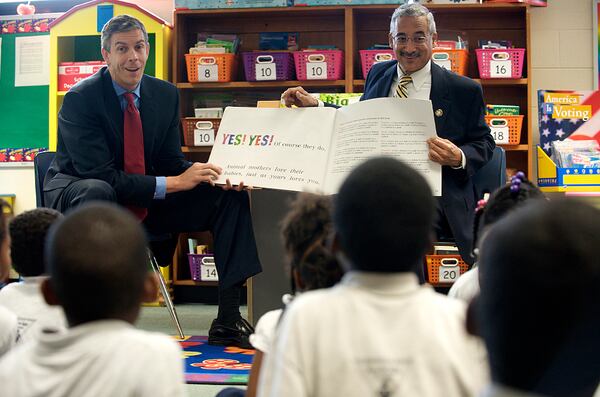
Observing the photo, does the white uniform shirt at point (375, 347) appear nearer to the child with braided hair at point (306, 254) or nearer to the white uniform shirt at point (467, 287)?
the child with braided hair at point (306, 254)

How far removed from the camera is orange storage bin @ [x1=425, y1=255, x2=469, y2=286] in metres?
4.02

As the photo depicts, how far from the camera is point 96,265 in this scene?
918 mm

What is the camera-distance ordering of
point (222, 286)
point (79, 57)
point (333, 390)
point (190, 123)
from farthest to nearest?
point (79, 57) < point (190, 123) < point (222, 286) < point (333, 390)

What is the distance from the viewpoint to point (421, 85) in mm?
2811

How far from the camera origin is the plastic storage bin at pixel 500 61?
13.8ft

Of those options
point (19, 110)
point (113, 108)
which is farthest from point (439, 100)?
point (19, 110)

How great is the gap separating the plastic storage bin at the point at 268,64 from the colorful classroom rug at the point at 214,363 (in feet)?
6.33

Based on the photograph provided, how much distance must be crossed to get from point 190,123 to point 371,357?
3.69 metres

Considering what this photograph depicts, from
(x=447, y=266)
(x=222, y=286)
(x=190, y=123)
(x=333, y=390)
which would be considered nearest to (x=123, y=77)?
(x=222, y=286)

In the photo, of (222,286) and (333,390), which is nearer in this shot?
(333,390)

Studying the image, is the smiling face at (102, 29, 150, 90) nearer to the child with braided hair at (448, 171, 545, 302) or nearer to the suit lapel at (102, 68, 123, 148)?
the suit lapel at (102, 68, 123, 148)

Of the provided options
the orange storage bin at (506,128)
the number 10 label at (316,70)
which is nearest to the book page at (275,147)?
the number 10 label at (316,70)

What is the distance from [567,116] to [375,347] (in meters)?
3.71

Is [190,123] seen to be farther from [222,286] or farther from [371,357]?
[371,357]
